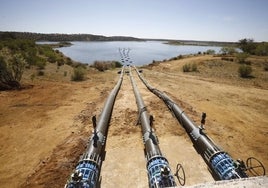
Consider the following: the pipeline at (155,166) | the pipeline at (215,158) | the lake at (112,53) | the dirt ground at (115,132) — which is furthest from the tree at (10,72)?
the lake at (112,53)

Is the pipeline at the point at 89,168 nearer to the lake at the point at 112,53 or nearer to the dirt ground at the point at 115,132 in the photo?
Answer: the dirt ground at the point at 115,132

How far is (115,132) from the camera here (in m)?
9.18

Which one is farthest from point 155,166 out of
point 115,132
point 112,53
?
point 112,53

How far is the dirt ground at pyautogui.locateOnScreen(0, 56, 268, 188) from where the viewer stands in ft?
21.8

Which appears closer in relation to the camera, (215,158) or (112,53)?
(215,158)

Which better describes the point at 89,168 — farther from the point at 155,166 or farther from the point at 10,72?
the point at 10,72

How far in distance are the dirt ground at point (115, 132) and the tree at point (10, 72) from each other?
5.88 ft

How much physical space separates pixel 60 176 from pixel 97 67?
85.5 feet

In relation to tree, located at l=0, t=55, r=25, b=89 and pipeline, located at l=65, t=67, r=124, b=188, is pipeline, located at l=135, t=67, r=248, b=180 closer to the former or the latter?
pipeline, located at l=65, t=67, r=124, b=188

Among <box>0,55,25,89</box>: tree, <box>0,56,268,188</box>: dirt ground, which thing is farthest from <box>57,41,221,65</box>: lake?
<box>0,56,268,188</box>: dirt ground

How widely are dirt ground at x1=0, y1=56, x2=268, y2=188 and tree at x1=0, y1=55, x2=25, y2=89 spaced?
1793 millimetres

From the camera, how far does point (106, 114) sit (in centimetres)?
955

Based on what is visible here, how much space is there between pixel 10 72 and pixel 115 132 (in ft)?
42.4

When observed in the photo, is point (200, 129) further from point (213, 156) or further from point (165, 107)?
point (165, 107)
